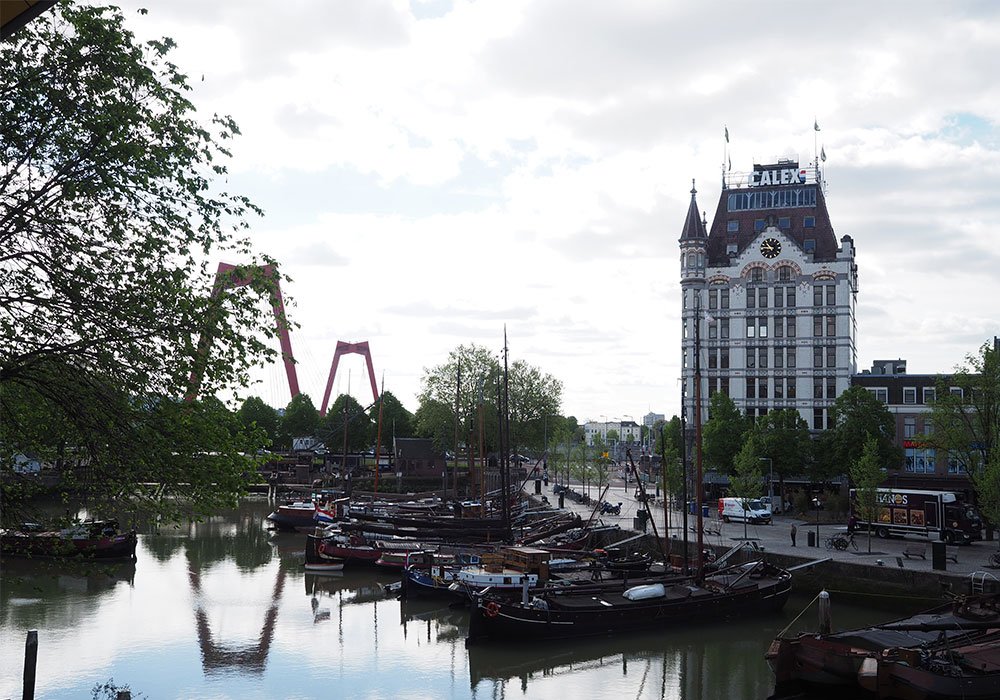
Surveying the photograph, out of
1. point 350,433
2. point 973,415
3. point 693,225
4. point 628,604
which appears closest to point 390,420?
point 350,433

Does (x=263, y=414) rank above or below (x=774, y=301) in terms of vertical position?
below

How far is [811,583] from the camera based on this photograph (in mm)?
41812

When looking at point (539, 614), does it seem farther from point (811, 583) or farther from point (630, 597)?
point (811, 583)

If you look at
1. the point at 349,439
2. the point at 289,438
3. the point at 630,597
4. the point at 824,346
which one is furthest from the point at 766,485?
the point at 289,438

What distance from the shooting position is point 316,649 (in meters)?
33.7

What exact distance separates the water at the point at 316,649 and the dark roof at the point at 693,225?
4897 centimetres

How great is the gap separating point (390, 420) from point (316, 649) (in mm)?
94205

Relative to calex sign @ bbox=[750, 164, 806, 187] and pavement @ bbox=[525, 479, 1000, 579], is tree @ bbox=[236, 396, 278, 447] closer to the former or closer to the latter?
pavement @ bbox=[525, 479, 1000, 579]

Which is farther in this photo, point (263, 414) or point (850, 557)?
point (263, 414)

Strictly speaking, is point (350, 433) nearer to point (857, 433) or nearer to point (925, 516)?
point (857, 433)

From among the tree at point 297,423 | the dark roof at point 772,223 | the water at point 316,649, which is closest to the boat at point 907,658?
the water at point 316,649

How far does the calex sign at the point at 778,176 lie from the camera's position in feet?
282

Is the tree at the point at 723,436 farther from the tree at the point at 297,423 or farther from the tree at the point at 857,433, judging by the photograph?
the tree at the point at 297,423

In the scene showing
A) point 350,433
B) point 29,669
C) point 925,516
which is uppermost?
point 350,433
